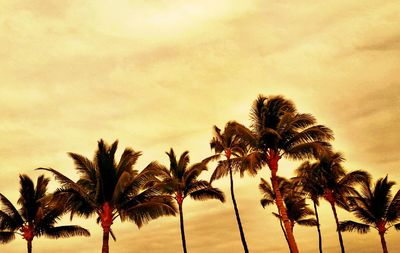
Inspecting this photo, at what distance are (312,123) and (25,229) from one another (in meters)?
24.8

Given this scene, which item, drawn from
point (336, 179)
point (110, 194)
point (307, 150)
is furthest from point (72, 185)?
point (336, 179)

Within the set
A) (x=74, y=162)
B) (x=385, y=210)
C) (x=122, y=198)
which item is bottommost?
Result: (x=385, y=210)

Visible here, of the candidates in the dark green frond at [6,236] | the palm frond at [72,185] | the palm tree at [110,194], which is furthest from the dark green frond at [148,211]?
the dark green frond at [6,236]

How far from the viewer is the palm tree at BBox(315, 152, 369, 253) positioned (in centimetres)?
3825

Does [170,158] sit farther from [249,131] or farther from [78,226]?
[249,131]

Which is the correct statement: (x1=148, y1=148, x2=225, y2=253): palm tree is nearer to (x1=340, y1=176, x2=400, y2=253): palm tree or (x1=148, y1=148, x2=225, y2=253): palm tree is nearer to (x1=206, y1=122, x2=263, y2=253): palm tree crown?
(x1=206, y1=122, x2=263, y2=253): palm tree crown

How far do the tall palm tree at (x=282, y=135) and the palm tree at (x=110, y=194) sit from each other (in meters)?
6.86

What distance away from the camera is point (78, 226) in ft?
112

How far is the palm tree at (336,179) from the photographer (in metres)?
38.2

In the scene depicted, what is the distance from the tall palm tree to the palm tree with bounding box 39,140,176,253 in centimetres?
686

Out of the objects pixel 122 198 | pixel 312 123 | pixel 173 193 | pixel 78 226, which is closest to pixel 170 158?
pixel 173 193

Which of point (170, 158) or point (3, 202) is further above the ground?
point (170, 158)

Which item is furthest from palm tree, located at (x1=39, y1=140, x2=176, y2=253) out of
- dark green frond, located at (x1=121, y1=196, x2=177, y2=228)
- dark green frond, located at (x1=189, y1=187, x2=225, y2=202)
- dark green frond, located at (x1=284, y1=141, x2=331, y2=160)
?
dark green frond, located at (x1=189, y1=187, x2=225, y2=202)

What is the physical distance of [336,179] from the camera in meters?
39.2
